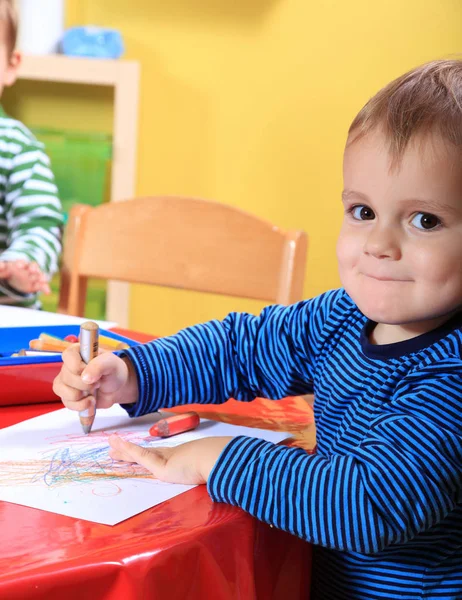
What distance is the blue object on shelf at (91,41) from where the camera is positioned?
6.17 ft

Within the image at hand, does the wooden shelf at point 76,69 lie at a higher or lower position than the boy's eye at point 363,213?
lower

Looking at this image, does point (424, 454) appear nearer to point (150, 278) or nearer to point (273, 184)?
point (150, 278)

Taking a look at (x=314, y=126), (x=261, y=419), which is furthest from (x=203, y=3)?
(x=261, y=419)

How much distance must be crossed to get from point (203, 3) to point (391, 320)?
167 cm

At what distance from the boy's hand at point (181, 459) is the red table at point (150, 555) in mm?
12

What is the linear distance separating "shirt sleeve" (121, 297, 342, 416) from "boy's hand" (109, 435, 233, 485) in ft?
0.45

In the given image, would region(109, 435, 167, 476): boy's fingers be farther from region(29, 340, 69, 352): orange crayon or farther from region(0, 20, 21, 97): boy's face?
region(0, 20, 21, 97): boy's face

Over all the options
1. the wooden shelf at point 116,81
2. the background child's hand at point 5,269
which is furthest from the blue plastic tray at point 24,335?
the wooden shelf at point 116,81

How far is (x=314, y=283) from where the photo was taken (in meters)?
2.08

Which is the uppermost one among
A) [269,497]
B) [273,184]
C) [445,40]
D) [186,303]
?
[445,40]

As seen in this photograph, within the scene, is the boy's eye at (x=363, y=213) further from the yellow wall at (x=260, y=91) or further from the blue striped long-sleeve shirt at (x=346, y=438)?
the yellow wall at (x=260, y=91)

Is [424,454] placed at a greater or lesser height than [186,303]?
greater

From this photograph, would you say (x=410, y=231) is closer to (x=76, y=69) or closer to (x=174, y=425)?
(x=174, y=425)

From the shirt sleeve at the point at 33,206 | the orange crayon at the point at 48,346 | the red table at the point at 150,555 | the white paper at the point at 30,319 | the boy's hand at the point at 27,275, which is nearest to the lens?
the red table at the point at 150,555
